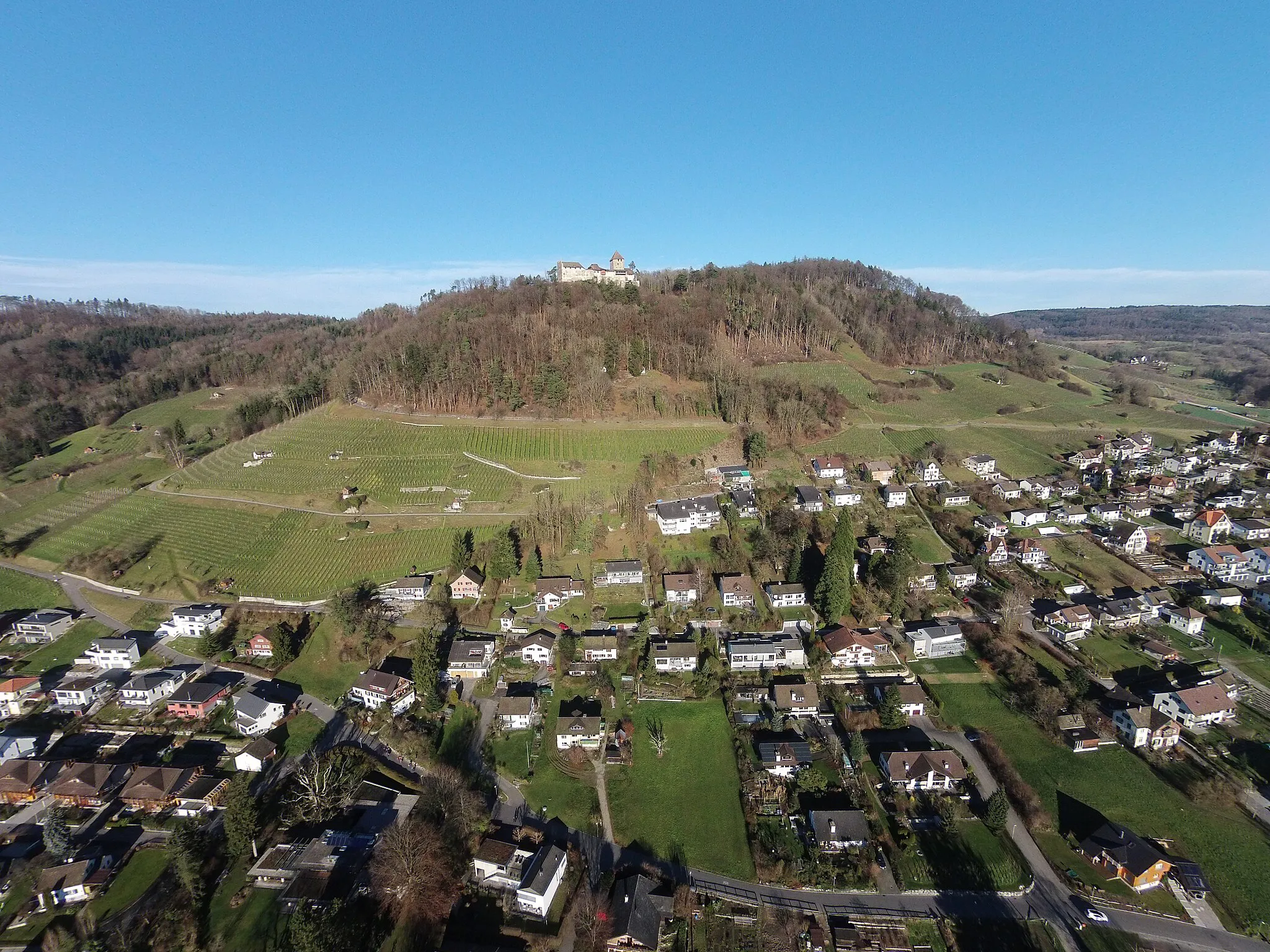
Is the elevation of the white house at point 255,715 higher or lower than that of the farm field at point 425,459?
lower

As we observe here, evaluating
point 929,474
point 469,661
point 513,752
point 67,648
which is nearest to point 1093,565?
point 929,474

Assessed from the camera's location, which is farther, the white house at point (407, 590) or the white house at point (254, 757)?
the white house at point (407, 590)

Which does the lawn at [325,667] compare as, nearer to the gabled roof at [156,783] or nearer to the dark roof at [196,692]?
the dark roof at [196,692]

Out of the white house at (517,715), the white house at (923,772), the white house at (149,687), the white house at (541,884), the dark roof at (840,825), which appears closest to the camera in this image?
the white house at (541,884)

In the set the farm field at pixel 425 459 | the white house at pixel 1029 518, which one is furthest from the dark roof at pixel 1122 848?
the farm field at pixel 425 459

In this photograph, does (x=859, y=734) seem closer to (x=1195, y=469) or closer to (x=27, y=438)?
(x=1195, y=469)

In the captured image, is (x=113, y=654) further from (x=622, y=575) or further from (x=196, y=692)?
(x=622, y=575)

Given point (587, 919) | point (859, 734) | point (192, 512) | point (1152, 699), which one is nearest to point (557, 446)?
point (192, 512)
